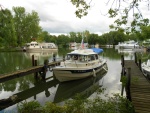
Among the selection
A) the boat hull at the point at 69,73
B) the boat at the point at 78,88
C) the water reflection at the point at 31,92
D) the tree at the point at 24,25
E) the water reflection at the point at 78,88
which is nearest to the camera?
the water reflection at the point at 31,92

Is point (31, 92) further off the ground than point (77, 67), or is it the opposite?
point (77, 67)

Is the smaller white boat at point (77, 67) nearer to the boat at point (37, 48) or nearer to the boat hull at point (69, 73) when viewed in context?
the boat hull at point (69, 73)

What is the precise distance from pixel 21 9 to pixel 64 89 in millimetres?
69007

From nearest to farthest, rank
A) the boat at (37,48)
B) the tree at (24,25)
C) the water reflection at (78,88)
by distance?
the water reflection at (78,88), the boat at (37,48), the tree at (24,25)

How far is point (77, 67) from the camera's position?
1986cm

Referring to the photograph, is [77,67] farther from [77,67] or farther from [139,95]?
[139,95]

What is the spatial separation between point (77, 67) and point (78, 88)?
96.5 inches

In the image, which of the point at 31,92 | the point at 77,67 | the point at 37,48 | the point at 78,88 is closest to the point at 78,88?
the point at 78,88

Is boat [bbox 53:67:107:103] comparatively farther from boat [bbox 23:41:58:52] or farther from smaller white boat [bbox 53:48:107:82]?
boat [bbox 23:41:58:52]

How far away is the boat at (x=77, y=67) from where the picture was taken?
755 inches

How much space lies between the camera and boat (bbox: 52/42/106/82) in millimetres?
19188

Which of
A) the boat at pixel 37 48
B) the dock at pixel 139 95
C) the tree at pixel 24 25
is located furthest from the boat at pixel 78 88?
the tree at pixel 24 25

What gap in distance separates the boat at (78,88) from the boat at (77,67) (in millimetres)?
527

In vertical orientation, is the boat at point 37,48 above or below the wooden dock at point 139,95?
above
